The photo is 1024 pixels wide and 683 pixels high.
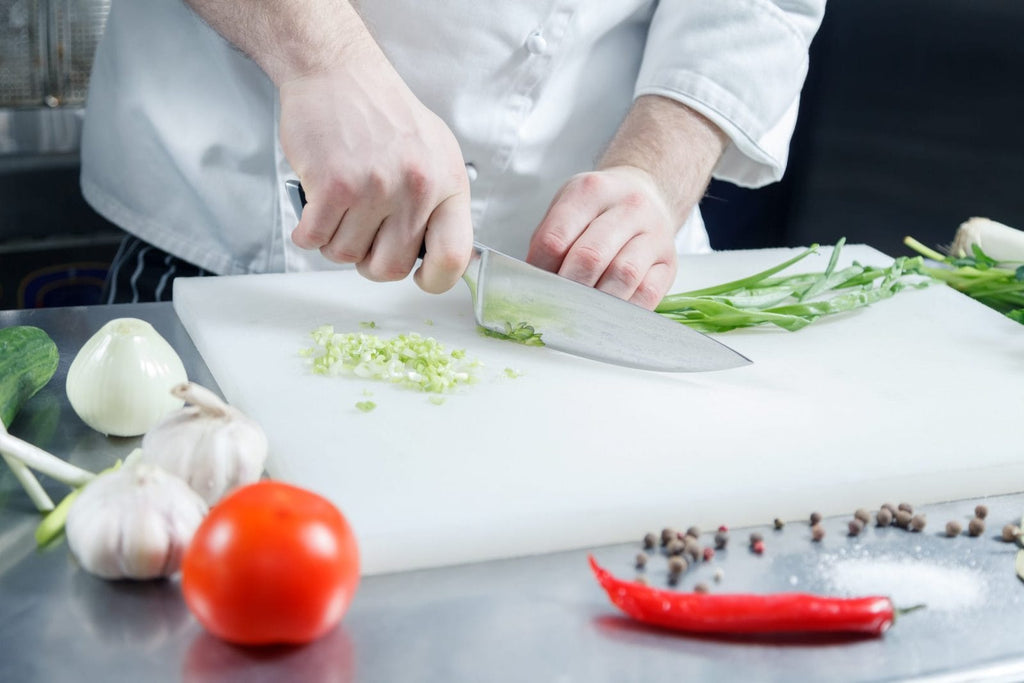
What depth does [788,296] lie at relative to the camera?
1.39m

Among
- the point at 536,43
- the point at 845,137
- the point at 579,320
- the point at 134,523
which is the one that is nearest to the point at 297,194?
the point at 579,320

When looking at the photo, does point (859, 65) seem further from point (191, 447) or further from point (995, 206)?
point (191, 447)

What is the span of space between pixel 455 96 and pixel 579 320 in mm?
468

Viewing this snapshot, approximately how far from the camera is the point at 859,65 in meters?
2.61

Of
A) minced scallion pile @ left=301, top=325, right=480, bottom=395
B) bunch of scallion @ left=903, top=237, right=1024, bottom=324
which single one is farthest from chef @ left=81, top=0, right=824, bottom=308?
bunch of scallion @ left=903, top=237, right=1024, bottom=324

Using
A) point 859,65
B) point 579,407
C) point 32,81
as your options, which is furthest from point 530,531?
point 859,65

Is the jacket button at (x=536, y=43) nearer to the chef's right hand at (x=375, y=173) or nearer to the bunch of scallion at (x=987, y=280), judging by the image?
the chef's right hand at (x=375, y=173)

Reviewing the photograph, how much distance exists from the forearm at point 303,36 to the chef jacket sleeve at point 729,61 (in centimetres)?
50

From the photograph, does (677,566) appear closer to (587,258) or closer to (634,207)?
(587,258)

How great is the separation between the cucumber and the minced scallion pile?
0.83 ft

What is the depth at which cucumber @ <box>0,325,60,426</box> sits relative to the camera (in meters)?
0.95

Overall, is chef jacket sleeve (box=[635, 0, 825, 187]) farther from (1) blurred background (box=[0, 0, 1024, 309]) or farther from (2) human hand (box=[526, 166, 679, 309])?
(1) blurred background (box=[0, 0, 1024, 309])

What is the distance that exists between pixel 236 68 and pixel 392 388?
0.63 metres

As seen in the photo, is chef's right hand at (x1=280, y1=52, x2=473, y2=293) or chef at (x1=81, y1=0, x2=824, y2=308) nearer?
chef's right hand at (x1=280, y1=52, x2=473, y2=293)
